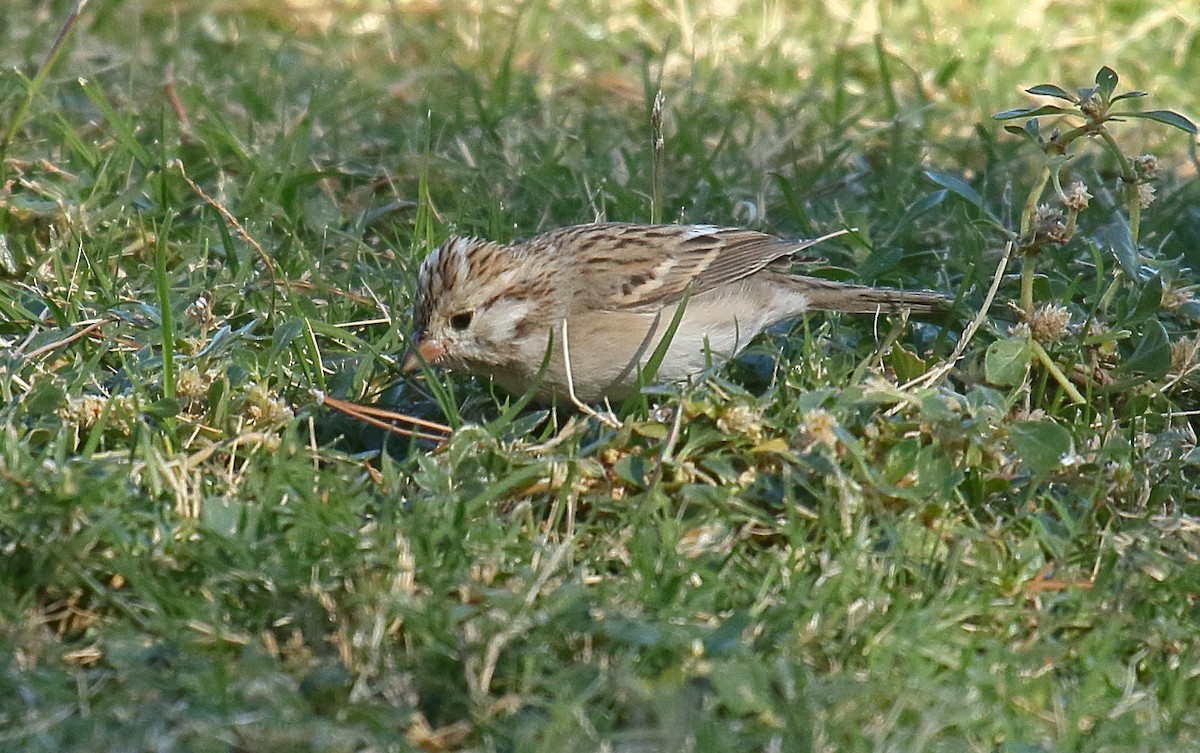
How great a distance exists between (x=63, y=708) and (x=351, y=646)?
573 millimetres

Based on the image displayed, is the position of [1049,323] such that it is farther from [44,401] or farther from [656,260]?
[44,401]

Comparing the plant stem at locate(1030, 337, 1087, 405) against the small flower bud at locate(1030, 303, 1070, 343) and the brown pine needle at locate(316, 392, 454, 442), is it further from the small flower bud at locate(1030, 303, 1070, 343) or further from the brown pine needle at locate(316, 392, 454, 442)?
the brown pine needle at locate(316, 392, 454, 442)

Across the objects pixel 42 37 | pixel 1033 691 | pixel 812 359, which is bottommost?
pixel 1033 691

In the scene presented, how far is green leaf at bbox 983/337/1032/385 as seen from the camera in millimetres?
4332

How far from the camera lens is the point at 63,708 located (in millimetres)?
3094

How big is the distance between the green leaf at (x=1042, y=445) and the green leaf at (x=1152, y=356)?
693 mm

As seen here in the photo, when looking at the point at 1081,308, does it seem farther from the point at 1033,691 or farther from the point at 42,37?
the point at 42,37

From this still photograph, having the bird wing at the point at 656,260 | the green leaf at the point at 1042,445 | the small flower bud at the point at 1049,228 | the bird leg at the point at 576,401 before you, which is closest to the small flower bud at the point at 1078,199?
the small flower bud at the point at 1049,228

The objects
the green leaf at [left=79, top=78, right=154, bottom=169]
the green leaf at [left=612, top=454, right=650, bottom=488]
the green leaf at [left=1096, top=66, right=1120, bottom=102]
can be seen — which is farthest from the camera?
the green leaf at [left=79, top=78, right=154, bottom=169]

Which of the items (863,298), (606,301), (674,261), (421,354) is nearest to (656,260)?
(674,261)

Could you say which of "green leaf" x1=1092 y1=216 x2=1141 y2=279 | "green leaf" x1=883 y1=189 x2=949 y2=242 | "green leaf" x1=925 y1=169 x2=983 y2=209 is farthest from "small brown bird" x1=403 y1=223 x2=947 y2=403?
"green leaf" x1=1092 y1=216 x2=1141 y2=279

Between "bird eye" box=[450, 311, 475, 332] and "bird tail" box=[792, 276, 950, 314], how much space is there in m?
1.19

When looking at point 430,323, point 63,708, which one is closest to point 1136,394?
point 430,323

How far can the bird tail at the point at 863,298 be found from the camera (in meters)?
4.98
